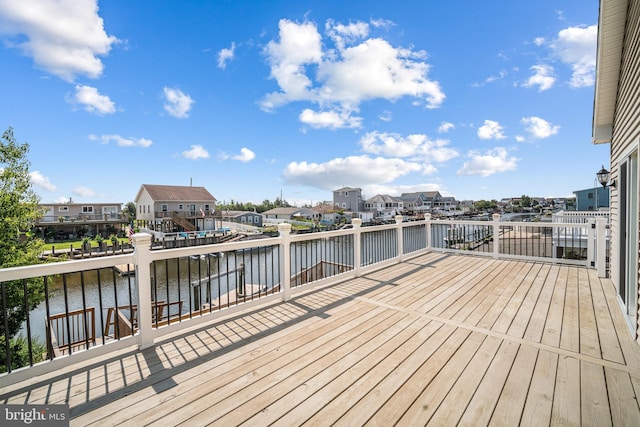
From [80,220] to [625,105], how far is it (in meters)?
42.5

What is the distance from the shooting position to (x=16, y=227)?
7.28 m

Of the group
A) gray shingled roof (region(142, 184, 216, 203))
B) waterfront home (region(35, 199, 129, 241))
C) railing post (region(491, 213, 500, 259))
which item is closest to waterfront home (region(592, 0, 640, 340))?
railing post (region(491, 213, 500, 259))

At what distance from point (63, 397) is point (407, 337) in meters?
2.90

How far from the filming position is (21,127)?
28.1ft

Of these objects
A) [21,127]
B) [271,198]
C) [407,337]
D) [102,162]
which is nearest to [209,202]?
[102,162]

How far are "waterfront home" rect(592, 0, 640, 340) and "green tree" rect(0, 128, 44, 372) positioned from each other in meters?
11.0

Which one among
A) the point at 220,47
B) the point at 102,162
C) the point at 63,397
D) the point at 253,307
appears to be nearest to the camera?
the point at 63,397

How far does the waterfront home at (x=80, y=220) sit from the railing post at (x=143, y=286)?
122 feet

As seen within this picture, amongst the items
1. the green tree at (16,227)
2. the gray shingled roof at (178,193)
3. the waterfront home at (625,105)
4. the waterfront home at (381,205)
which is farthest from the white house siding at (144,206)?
the waterfront home at (625,105)

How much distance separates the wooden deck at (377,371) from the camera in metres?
1.71

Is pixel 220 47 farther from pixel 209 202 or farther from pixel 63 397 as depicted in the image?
pixel 209 202

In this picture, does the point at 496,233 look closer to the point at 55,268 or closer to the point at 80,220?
the point at 55,268

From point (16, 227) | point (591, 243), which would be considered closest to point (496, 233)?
point (591, 243)

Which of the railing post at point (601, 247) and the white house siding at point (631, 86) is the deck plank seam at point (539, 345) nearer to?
the white house siding at point (631, 86)
